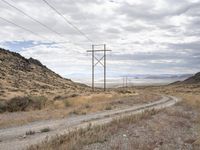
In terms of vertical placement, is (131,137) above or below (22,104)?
below

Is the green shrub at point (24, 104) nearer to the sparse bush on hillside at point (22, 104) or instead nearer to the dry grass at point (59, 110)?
the sparse bush on hillside at point (22, 104)

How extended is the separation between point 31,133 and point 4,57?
109m

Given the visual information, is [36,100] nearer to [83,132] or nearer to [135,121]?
[135,121]

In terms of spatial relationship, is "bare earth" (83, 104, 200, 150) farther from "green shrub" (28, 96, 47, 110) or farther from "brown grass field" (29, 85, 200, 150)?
"green shrub" (28, 96, 47, 110)

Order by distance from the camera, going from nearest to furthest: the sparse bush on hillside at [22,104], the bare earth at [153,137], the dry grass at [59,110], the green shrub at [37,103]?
the bare earth at [153,137] < the dry grass at [59,110] < the sparse bush on hillside at [22,104] < the green shrub at [37,103]

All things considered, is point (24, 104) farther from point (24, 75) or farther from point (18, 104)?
point (24, 75)

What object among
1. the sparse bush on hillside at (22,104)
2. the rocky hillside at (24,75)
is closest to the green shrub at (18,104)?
the sparse bush on hillside at (22,104)

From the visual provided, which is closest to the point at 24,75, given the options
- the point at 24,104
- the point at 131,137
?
the point at 24,104

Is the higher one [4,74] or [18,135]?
[4,74]

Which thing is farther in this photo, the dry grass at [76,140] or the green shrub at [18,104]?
the green shrub at [18,104]

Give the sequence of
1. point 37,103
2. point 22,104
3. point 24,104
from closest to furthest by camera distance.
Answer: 1. point 22,104
2. point 24,104
3. point 37,103

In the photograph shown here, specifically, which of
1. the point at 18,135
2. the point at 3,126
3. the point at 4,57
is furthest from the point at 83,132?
the point at 4,57

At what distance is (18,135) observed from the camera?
18891 mm

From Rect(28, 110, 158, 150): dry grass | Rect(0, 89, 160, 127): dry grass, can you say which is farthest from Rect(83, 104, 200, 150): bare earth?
Rect(0, 89, 160, 127): dry grass
